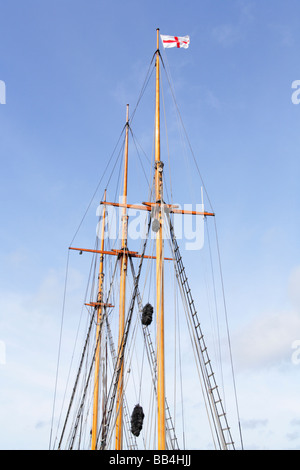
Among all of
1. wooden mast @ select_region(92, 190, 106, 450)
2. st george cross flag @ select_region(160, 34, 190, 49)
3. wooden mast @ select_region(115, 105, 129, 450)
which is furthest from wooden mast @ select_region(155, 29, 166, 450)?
wooden mast @ select_region(92, 190, 106, 450)

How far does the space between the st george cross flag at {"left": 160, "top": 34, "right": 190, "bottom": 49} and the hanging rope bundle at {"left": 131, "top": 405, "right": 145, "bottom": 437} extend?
20.0 m

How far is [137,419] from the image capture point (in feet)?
78.8

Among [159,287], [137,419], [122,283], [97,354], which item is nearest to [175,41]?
[159,287]

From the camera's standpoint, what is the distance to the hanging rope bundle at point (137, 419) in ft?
78.1

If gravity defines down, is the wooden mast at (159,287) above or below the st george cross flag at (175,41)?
below

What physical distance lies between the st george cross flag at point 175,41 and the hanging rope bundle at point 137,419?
20.0m

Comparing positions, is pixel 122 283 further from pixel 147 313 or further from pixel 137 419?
pixel 137 419

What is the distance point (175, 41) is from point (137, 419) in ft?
68.6

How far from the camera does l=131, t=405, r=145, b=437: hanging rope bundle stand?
23797 millimetres

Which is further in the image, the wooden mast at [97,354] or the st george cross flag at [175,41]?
the wooden mast at [97,354]

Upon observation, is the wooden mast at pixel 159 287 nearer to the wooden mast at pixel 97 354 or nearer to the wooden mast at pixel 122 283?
the wooden mast at pixel 122 283

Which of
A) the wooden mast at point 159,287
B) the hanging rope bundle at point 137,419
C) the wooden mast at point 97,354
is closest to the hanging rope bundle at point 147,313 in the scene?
the wooden mast at point 159,287
